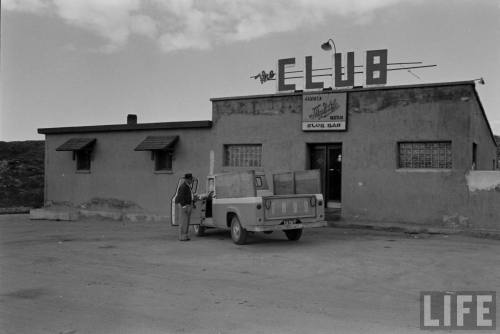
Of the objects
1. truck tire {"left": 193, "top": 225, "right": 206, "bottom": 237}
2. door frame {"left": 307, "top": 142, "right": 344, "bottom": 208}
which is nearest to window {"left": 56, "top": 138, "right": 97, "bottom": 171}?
truck tire {"left": 193, "top": 225, "right": 206, "bottom": 237}

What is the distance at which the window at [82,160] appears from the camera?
71.9 ft

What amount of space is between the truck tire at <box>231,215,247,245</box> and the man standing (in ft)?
4.54

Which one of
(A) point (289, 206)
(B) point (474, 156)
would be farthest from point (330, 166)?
(A) point (289, 206)

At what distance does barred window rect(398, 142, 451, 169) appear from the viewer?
48.7 feet

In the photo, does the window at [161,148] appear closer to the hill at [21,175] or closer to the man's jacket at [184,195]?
the man's jacket at [184,195]

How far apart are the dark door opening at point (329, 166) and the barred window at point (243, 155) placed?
6.41ft

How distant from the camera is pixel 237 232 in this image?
1251 centimetres

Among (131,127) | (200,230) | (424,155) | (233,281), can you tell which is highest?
(131,127)

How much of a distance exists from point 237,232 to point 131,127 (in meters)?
9.51

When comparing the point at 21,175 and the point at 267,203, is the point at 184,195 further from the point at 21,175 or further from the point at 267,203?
the point at 21,175

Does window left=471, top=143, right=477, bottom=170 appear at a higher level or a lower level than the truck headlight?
higher

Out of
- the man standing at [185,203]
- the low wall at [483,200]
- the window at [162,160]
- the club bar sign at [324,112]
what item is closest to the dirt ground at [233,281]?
the man standing at [185,203]

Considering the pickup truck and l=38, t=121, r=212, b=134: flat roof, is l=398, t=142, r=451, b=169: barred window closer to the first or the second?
the pickup truck

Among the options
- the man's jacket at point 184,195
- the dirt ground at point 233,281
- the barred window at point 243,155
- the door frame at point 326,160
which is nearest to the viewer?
the dirt ground at point 233,281
